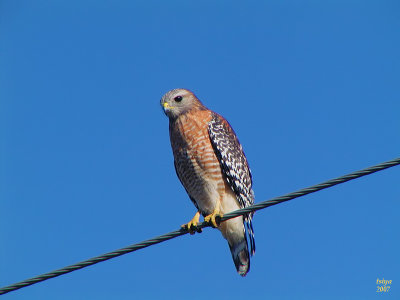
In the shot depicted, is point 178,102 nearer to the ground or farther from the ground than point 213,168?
farther from the ground

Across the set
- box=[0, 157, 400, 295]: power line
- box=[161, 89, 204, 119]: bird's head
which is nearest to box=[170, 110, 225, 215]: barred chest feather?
box=[161, 89, 204, 119]: bird's head

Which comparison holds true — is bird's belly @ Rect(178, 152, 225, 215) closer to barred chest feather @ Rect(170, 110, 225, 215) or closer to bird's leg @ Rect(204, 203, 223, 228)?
barred chest feather @ Rect(170, 110, 225, 215)

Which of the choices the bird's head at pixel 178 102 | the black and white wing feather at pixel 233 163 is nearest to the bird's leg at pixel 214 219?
the black and white wing feather at pixel 233 163

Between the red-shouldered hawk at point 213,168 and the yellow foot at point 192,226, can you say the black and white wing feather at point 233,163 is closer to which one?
the red-shouldered hawk at point 213,168

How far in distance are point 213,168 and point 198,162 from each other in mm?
231

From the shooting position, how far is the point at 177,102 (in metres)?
8.17

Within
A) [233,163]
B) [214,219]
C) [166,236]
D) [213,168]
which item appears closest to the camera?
[166,236]

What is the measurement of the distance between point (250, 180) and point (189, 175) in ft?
3.18

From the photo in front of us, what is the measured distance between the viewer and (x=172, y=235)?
16.5 feet

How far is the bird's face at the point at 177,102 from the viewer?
8078 mm

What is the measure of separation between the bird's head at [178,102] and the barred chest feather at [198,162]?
0.58 feet

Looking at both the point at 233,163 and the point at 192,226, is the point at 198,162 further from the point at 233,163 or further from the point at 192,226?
the point at 192,226

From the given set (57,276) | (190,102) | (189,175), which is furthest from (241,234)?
(57,276)

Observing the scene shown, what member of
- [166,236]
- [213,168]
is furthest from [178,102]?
[166,236]
